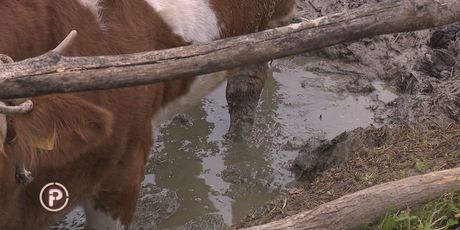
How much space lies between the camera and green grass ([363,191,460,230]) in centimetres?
287

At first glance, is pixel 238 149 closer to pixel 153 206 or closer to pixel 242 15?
pixel 153 206

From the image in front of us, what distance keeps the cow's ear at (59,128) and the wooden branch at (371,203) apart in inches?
30.5

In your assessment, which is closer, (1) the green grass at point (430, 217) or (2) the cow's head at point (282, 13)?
(1) the green grass at point (430, 217)

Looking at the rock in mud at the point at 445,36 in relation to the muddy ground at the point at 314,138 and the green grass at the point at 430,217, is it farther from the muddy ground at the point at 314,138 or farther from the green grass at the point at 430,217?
the green grass at the point at 430,217

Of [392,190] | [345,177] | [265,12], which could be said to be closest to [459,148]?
[345,177]

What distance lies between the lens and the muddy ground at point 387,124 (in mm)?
3770

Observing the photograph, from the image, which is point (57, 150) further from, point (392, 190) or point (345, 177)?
point (345, 177)

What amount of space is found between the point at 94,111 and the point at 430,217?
4.81ft

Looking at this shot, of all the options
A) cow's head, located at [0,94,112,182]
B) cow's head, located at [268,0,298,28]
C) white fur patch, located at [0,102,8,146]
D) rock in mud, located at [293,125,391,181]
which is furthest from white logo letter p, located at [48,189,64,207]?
cow's head, located at [268,0,298,28]

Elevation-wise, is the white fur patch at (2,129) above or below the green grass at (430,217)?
above

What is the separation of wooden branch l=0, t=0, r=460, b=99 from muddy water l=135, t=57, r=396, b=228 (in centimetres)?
207

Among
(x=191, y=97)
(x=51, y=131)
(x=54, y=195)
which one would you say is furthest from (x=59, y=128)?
(x=191, y=97)

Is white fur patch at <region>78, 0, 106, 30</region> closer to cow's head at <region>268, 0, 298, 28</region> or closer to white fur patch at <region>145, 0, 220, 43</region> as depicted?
white fur patch at <region>145, 0, 220, 43</region>

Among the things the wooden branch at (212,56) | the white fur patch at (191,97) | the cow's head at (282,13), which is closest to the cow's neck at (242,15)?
the cow's head at (282,13)
